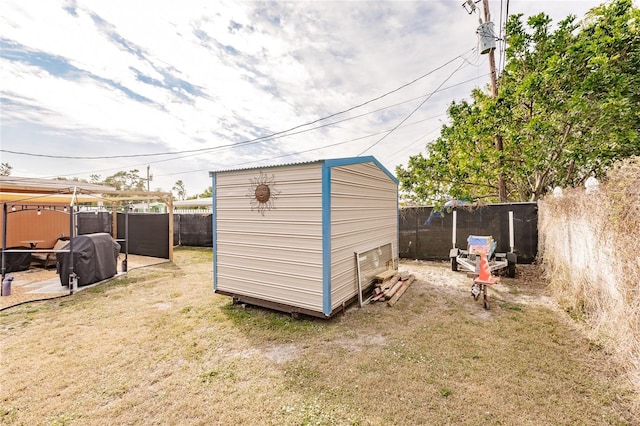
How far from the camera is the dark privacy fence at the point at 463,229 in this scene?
8266mm

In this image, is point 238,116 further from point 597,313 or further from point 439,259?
point 597,313

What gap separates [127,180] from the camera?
4794cm

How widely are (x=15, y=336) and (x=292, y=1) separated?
9.96 m

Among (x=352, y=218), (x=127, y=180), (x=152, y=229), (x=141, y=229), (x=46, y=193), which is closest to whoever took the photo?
(x=352, y=218)

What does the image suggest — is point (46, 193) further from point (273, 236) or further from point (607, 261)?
point (607, 261)

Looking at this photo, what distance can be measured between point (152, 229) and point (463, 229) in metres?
12.7

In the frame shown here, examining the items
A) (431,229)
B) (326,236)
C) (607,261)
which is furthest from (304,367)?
(431,229)

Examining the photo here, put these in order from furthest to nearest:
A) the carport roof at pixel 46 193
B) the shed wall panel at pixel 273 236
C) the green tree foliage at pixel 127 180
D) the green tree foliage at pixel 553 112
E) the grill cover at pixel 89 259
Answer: the green tree foliage at pixel 127 180 < the carport roof at pixel 46 193 < the grill cover at pixel 89 259 < the green tree foliage at pixel 553 112 < the shed wall panel at pixel 273 236

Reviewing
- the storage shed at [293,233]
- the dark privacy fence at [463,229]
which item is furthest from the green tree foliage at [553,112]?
the storage shed at [293,233]

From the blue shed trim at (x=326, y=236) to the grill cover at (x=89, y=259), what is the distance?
267 inches

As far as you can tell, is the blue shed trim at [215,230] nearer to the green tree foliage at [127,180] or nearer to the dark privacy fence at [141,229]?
the dark privacy fence at [141,229]

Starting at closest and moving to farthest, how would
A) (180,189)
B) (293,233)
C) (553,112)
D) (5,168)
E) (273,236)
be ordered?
1. (293,233)
2. (273,236)
3. (553,112)
4. (5,168)
5. (180,189)

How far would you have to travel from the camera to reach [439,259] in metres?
9.58

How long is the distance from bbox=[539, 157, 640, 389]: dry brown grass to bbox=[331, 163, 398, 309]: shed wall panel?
3483mm
